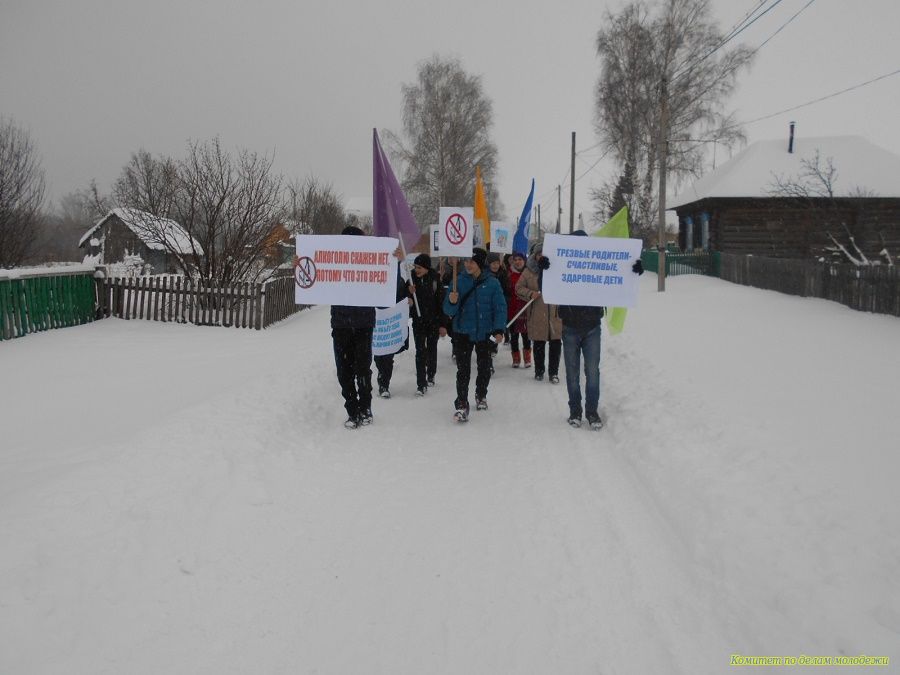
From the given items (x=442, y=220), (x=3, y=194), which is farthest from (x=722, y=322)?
(x=3, y=194)

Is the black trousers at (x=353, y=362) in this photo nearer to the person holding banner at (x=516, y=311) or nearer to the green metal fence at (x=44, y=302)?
the person holding banner at (x=516, y=311)

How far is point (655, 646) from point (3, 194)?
17525 millimetres

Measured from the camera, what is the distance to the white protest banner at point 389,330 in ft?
23.6

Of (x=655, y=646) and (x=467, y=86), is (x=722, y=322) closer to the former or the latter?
(x=655, y=646)

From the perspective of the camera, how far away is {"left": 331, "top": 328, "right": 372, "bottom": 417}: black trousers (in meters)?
6.09

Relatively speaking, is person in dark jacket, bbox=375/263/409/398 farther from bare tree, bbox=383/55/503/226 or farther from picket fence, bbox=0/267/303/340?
bare tree, bbox=383/55/503/226

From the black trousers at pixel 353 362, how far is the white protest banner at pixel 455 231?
1.65m

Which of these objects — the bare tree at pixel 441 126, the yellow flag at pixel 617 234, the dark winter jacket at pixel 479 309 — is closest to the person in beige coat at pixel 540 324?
the yellow flag at pixel 617 234

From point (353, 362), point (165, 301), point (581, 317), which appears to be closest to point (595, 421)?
point (581, 317)

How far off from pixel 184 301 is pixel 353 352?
8669 millimetres

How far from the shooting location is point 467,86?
1481 inches

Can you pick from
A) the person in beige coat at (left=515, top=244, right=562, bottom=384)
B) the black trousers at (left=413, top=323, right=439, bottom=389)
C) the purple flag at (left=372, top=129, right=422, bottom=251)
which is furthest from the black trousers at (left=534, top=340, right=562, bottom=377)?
the purple flag at (left=372, top=129, right=422, bottom=251)

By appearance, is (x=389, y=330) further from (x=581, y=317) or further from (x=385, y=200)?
(x=581, y=317)

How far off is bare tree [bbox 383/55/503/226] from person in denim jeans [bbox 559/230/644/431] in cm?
3225
